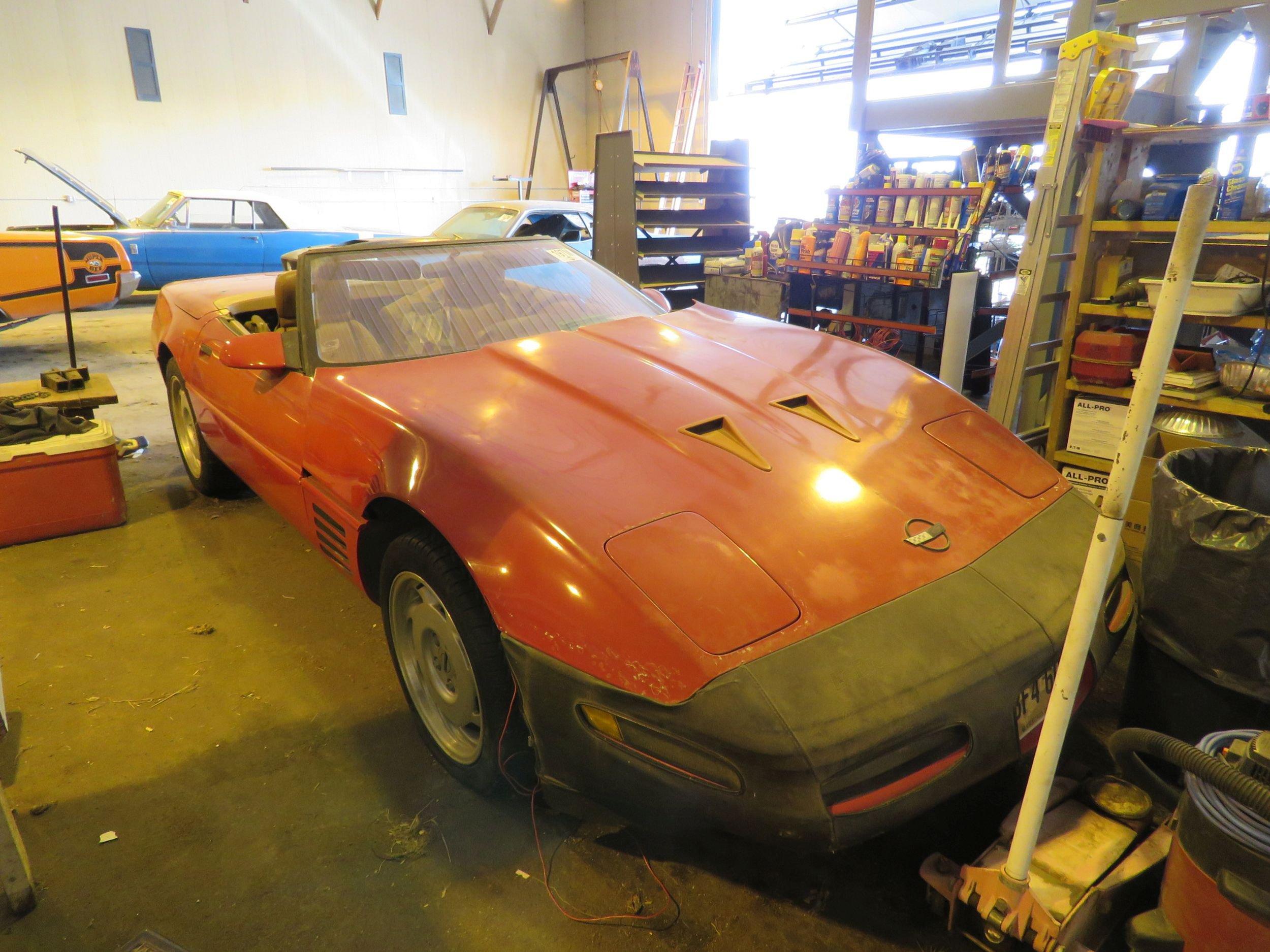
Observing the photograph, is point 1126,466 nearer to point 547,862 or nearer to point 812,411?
point 812,411

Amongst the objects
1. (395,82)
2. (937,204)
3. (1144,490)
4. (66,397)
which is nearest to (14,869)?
(66,397)

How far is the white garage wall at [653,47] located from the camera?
1365cm

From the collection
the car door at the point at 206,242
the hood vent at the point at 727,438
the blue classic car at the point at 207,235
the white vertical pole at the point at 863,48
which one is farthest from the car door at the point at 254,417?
the blue classic car at the point at 207,235

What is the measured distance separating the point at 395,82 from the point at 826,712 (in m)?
15.6

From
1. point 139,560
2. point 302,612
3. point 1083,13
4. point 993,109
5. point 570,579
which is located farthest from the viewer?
point 993,109

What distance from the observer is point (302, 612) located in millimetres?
2852

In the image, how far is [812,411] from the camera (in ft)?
6.92

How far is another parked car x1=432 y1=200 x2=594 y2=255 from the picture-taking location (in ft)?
25.3

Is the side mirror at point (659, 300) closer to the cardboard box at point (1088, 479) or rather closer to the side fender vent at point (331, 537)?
the side fender vent at point (331, 537)

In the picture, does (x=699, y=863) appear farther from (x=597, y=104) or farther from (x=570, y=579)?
(x=597, y=104)

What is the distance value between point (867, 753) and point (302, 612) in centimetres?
221

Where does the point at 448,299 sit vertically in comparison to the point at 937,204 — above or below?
below

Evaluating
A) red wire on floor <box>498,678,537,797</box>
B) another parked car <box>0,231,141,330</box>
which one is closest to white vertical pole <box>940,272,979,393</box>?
red wire on floor <box>498,678,537,797</box>

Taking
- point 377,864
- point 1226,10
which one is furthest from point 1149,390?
point 1226,10
